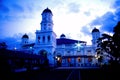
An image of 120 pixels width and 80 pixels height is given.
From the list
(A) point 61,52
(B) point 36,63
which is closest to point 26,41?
(A) point 61,52

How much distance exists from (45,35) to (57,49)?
30.1 ft

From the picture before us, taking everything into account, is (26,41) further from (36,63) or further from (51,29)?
(36,63)

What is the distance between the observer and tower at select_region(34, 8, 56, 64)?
61000mm

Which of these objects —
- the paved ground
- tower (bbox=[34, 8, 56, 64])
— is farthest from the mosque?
the paved ground

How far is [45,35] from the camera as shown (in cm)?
6197

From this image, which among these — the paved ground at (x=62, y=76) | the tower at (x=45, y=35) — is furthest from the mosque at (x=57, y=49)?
the paved ground at (x=62, y=76)

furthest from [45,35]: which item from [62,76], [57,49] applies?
[62,76]

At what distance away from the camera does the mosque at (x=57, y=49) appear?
61.2 m

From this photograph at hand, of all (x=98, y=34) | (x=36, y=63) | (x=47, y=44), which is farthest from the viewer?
(x=98, y=34)

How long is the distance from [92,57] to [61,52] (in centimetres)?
1202

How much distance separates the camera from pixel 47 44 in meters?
61.1

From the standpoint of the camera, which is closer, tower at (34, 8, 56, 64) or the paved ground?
the paved ground

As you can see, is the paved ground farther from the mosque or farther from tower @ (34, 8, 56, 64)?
tower @ (34, 8, 56, 64)

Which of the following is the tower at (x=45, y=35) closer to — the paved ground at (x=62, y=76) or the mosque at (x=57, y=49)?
the mosque at (x=57, y=49)
